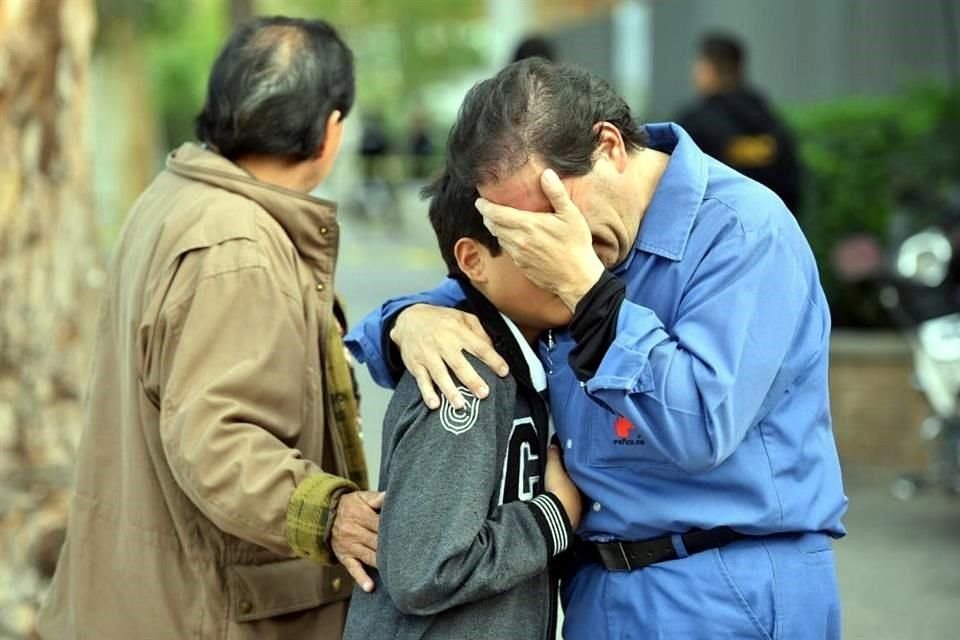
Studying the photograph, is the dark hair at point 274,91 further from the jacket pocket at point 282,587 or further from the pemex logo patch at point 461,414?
the pemex logo patch at point 461,414

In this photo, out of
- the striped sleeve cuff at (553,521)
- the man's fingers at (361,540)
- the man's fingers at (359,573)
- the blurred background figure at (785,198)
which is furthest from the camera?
the blurred background figure at (785,198)

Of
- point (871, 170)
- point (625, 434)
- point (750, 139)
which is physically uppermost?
point (625, 434)

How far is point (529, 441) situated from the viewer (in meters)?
2.79

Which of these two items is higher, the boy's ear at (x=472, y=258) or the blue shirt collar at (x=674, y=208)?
the blue shirt collar at (x=674, y=208)

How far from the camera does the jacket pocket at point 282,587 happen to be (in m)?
3.32

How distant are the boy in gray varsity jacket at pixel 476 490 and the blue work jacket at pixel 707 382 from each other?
0.24 ft

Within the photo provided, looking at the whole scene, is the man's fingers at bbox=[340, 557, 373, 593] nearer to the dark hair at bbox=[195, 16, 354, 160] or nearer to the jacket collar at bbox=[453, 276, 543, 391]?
the jacket collar at bbox=[453, 276, 543, 391]

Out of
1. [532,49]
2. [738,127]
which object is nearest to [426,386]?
[532,49]

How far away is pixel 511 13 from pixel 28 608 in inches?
755

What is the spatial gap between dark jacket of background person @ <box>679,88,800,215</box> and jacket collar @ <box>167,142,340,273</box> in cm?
540

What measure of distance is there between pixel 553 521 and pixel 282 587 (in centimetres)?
86

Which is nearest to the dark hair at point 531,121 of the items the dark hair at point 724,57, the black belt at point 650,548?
the black belt at point 650,548

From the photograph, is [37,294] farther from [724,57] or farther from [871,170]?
[871,170]

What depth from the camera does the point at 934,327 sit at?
24.2ft
